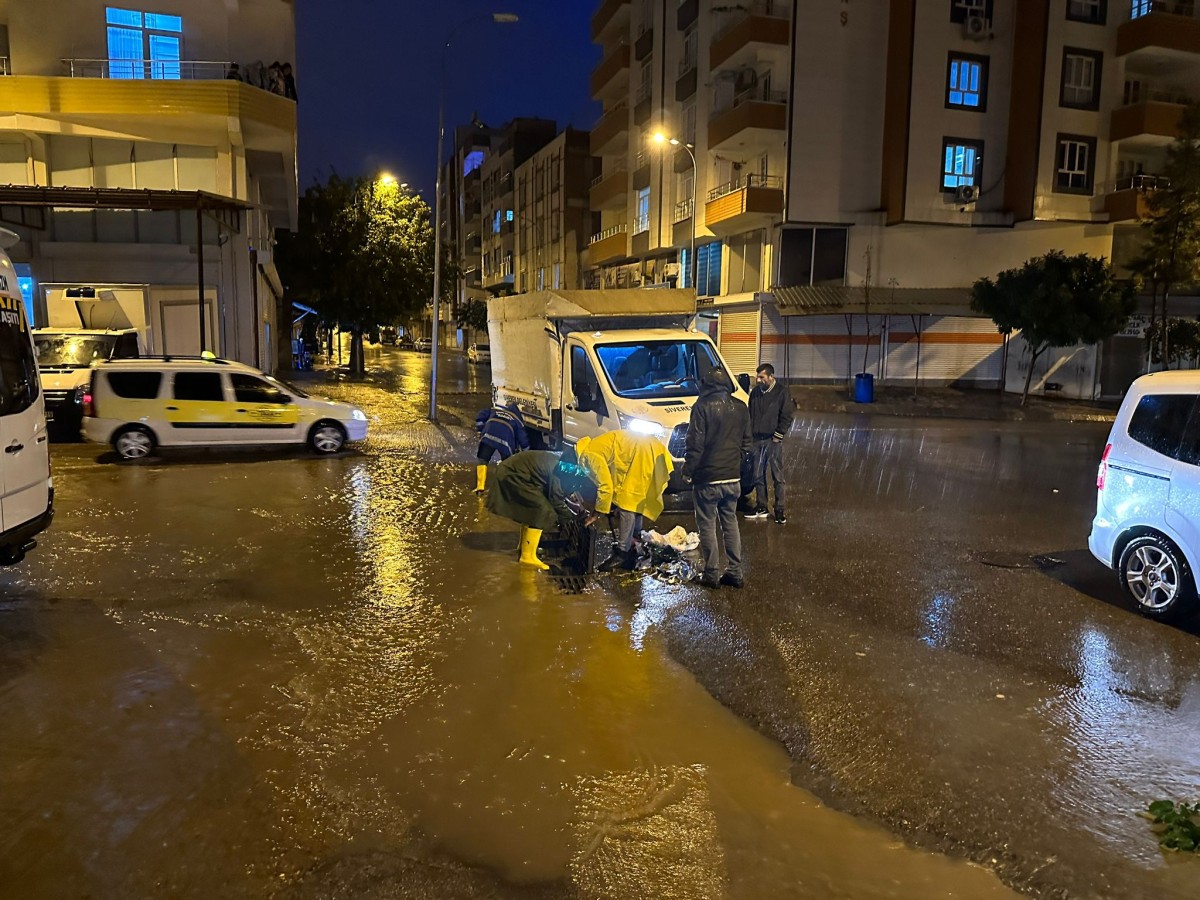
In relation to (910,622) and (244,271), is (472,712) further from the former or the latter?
(244,271)

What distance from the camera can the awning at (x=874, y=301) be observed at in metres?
30.4

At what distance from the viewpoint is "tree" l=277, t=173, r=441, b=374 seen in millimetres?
36594

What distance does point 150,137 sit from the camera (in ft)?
75.0

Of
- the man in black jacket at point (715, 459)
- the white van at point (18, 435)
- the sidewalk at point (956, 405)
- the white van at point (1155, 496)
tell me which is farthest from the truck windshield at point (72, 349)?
the sidewalk at point (956, 405)

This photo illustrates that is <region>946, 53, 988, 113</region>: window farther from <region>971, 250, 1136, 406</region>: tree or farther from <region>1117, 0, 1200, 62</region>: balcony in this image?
<region>971, 250, 1136, 406</region>: tree

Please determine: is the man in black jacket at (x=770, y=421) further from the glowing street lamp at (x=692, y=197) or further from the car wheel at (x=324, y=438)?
the glowing street lamp at (x=692, y=197)

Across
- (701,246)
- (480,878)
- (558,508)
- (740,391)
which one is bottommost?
(480,878)

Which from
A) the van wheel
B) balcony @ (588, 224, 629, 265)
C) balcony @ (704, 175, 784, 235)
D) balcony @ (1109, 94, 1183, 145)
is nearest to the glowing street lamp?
balcony @ (704, 175, 784, 235)

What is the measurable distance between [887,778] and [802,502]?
23.5 feet

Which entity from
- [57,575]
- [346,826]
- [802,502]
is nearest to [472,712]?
[346,826]

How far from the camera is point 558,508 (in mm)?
7566

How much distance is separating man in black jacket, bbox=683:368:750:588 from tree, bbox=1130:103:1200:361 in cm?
2509

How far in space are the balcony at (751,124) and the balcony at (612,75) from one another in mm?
12331

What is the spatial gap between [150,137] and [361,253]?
532 inches
